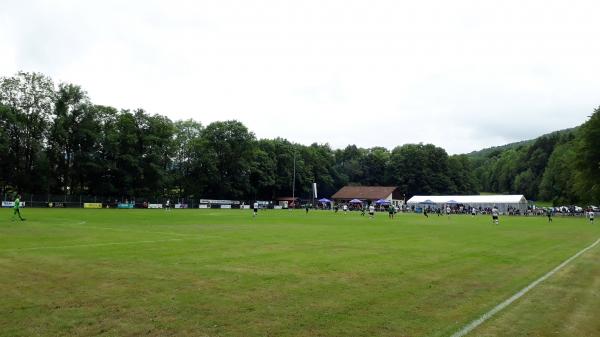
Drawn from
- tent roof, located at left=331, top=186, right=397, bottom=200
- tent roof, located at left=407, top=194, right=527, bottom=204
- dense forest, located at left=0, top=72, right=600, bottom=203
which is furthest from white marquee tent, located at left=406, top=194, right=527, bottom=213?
tent roof, located at left=331, top=186, right=397, bottom=200

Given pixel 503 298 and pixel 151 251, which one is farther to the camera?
pixel 151 251

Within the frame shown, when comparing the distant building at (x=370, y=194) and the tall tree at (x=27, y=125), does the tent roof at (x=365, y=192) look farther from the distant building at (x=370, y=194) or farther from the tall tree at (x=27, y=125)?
the tall tree at (x=27, y=125)

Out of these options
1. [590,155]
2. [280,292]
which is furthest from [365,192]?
[280,292]

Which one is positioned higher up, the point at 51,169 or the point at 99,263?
the point at 51,169

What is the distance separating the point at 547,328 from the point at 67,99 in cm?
8890

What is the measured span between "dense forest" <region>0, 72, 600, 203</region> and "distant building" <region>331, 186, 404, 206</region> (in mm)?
6736

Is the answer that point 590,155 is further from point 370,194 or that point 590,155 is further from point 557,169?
point 557,169

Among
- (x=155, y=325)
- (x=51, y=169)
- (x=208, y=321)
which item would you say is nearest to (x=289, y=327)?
(x=208, y=321)

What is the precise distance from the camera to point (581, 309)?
9.30 meters

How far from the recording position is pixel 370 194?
132 metres

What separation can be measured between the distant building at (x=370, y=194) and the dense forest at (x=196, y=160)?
6736mm

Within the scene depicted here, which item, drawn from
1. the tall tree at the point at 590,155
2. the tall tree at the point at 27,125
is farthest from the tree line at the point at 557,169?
the tall tree at the point at 27,125

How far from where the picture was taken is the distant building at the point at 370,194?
130750mm

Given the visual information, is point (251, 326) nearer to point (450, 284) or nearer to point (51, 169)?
point (450, 284)
